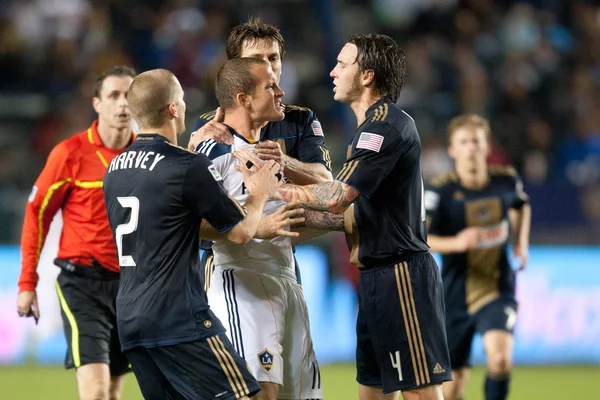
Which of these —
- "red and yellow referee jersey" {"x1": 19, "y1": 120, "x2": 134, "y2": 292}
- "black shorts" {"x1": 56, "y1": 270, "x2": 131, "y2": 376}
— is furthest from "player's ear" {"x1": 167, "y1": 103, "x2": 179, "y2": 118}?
"black shorts" {"x1": 56, "y1": 270, "x2": 131, "y2": 376}

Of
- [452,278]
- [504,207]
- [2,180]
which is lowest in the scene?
[452,278]

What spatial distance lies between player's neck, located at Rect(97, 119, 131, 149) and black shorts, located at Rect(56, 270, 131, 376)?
0.94 meters

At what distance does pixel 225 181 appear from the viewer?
489 cm

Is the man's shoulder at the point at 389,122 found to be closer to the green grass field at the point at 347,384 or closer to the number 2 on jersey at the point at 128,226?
the number 2 on jersey at the point at 128,226

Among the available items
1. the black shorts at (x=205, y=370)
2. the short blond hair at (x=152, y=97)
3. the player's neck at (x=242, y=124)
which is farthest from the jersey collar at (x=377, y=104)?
the black shorts at (x=205, y=370)

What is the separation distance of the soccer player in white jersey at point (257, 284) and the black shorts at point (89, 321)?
1.41 m

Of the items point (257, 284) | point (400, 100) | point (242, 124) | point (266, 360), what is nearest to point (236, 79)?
point (242, 124)

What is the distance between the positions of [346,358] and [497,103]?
5292 millimetres

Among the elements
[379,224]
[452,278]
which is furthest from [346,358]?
[379,224]

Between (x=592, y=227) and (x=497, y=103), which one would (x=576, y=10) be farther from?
(x=592, y=227)

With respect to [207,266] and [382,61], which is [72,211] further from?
[382,61]

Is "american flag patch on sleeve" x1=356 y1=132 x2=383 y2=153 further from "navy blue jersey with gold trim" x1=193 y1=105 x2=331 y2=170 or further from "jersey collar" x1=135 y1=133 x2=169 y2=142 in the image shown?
"jersey collar" x1=135 y1=133 x2=169 y2=142

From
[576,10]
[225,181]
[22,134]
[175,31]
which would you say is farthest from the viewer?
[576,10]

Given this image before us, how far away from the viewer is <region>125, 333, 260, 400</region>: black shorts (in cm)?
430
